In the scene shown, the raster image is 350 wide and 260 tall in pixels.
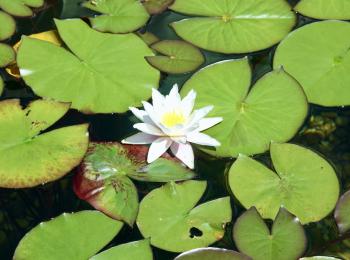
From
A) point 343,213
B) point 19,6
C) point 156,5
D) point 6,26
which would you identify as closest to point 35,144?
point 6,26

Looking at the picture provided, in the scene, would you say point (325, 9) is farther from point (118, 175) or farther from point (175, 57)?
point (118, 175)

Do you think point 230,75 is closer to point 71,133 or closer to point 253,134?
point 253,134

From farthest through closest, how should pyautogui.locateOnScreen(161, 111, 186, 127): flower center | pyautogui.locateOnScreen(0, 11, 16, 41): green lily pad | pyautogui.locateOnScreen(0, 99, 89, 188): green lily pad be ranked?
pyautogui.locateOnScreen(0, 11, 16, 41): green lily pad, pyautogui.locateOnScreen(161, 111, 186, 127): flower center, pyautogui.locateOnScreen(0, 99, 89, 188): green lily pad

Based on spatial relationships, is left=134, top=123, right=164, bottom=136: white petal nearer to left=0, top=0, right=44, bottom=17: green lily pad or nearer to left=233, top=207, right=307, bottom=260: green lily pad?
left=233, top=207, right=307, bottom=260: green lily pad

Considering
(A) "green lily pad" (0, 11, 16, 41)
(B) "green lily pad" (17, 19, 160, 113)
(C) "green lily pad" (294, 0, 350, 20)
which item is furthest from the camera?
(C) "green lily pad" (294, 0, 350, 20)

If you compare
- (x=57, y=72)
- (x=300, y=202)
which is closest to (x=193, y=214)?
(x=300, y=202)

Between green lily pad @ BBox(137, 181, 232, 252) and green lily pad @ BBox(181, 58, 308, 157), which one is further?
green lily pad @ BBox(181, 58, 308, 157)

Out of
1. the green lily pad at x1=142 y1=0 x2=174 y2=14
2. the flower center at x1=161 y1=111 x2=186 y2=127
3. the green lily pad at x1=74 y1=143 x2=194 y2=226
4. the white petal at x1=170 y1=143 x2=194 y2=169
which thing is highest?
the green lily pad at x1=142 y1=0 x2=174 y2=14

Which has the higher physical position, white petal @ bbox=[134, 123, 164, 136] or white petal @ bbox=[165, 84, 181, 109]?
white petal @ bbox=[165, 84, 181, 109]

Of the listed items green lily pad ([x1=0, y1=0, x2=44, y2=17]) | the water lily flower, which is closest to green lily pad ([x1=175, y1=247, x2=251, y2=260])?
the water lily flower
